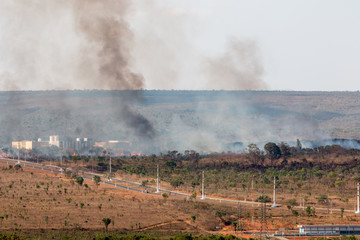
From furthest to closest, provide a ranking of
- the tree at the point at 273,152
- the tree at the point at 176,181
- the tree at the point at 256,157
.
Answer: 1. the tree at the point at 273,152
2. the tree at the point at 256,157
3. the tree at the point at 176,181

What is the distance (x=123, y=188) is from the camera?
397 ft

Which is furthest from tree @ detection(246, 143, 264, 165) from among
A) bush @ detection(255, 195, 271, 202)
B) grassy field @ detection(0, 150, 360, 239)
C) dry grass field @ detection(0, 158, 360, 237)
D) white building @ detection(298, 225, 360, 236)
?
white building @ detection(298, 225, 360, 236)

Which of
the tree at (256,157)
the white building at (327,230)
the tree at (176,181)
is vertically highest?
the tree at (256,157)

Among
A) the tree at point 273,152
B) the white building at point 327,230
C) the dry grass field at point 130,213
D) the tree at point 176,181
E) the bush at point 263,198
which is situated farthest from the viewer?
the tree at point 273,152

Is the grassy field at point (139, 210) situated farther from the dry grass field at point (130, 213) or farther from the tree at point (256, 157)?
the tree at point (256, 157)

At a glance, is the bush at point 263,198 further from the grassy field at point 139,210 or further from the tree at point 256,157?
the tree at point 256,157

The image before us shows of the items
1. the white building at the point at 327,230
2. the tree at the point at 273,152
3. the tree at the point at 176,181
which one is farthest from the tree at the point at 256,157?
the white building at the point at 327,230

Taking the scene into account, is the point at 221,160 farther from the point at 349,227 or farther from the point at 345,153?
the point at 349,227

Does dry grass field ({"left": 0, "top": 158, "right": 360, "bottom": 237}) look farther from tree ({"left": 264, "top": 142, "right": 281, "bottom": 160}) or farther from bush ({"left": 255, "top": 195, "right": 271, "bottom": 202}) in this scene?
tree ({"left": 264, "top": 142, "right": 281, "bottom": 160})

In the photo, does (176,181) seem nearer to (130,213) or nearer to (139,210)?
(139,210)

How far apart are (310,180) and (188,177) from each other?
27.2 meters

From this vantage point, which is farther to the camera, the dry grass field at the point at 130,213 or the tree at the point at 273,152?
the tree at the point at 273,152

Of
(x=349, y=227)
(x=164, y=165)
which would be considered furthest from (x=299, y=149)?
(x=349, y=227)

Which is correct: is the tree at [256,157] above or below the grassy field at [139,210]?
above
